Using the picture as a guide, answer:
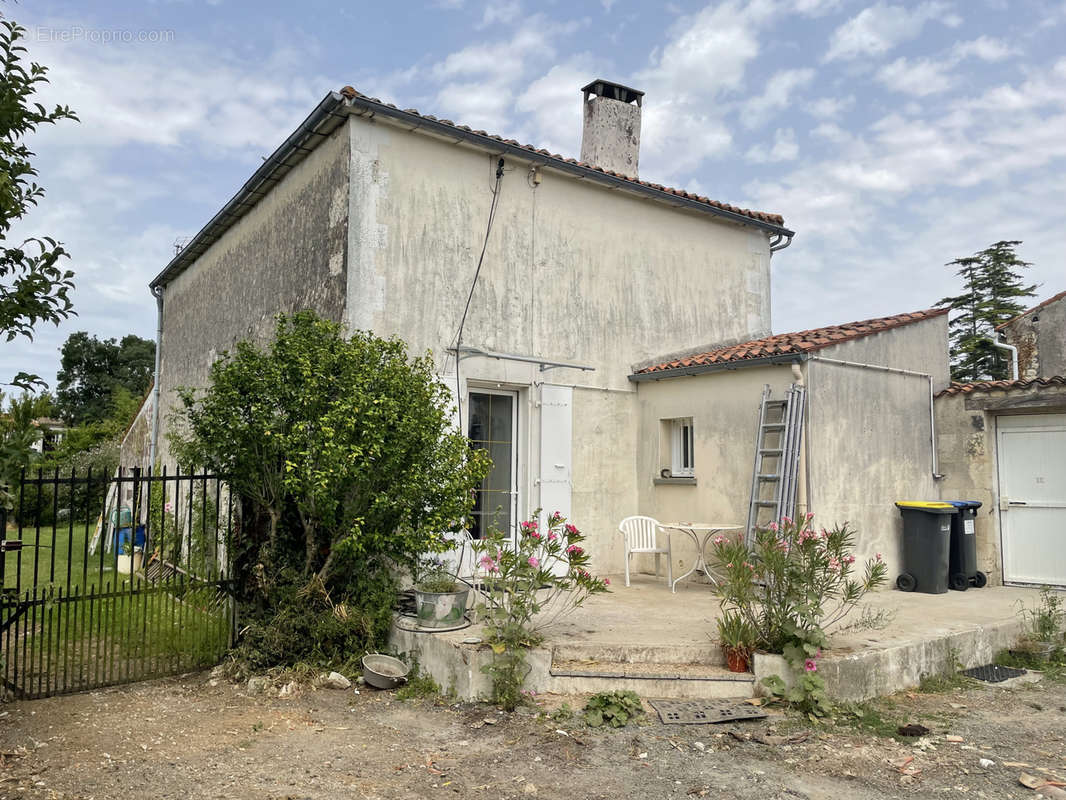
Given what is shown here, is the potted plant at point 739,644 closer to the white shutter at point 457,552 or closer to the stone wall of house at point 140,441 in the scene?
the white shutter at point 457,552

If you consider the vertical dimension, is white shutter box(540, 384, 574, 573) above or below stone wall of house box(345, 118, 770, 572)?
below

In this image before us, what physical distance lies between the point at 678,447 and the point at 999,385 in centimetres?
409

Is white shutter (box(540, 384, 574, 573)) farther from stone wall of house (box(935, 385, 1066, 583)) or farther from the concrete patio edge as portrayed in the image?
stone wall of house (box(935, 385, 1066, 583))

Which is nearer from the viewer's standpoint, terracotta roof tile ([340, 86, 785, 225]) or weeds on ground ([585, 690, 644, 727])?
weeds on ground ([585, 690, 644, 727])

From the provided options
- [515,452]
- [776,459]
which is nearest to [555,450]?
[515,452]

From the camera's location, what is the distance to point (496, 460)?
28.5ft

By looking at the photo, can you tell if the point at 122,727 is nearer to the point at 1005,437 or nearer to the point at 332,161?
the point at 332,161

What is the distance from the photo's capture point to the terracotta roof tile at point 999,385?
28.8 feet

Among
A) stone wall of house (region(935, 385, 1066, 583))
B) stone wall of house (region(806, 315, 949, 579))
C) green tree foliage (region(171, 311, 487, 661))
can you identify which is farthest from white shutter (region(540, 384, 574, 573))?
stone wall of house (region(935, 385, 1066, 583))

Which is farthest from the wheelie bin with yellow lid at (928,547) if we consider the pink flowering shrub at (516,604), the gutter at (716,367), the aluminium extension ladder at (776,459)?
the pink flowering shrub at (516,604)

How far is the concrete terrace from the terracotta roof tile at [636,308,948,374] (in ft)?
9.75

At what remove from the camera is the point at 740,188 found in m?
11.9

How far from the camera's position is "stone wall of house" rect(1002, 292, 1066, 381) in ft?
51.3

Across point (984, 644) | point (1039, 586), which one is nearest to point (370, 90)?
point (984, 644)
